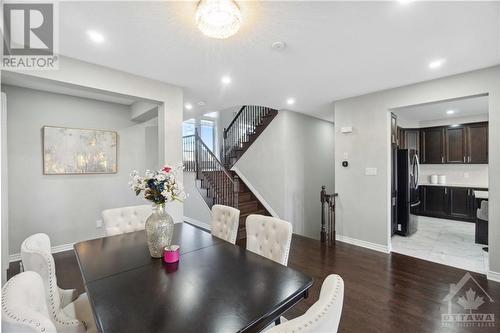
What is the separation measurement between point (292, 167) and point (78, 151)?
401cm

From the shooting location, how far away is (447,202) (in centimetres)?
571

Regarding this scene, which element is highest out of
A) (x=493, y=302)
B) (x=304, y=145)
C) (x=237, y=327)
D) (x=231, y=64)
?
(x=231, y=64)

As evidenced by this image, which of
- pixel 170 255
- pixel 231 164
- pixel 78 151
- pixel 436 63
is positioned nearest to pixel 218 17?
pixel 170 255

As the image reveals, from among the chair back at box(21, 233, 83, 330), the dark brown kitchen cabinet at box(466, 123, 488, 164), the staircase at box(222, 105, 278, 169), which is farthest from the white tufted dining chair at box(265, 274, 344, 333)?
the dark brown kitchen cabinet at box(466, 123, 488, 164)

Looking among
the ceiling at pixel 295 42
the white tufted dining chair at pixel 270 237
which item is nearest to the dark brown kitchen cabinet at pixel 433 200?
the ceiling at pixel 295 42

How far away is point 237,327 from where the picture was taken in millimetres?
1038

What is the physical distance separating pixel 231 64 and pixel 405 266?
11.8 feet

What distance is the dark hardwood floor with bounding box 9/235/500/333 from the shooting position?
2.10m

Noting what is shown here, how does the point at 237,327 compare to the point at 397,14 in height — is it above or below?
below

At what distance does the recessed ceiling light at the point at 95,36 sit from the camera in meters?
2.11

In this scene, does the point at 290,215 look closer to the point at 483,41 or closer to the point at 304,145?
the point at 304,145

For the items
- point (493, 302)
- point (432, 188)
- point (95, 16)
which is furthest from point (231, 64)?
point (432, 188)

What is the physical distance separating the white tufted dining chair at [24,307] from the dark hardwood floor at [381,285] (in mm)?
1899

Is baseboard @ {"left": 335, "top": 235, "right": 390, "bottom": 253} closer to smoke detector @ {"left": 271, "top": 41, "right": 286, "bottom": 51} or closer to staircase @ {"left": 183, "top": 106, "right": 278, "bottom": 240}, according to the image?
staircase @ {"left": 183, "top": 106, "right": 278, "bottom": 240}
